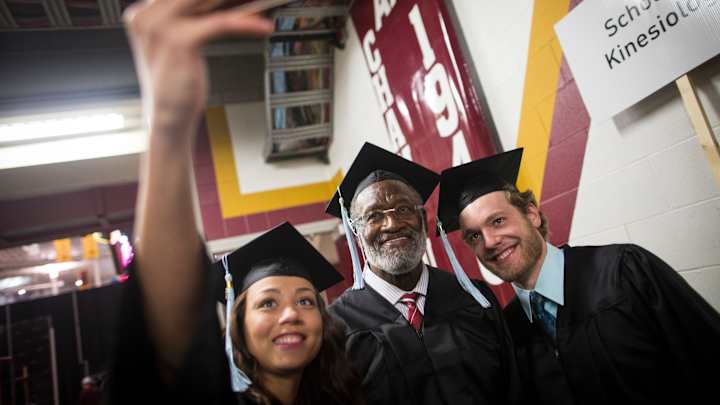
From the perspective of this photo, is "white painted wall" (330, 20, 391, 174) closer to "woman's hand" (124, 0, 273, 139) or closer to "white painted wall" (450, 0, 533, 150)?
"white painted wall" (450, 0, 533, 150)

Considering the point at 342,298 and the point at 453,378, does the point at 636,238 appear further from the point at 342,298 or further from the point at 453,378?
the point at 342,298

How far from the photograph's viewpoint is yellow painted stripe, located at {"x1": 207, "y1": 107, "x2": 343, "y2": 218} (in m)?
4.73

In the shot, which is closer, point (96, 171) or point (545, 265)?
point (545, 265)

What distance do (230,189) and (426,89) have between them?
2963mm

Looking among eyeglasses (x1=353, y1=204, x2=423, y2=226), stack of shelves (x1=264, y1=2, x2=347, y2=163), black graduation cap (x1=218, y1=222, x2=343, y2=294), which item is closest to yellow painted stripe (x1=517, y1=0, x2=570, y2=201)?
eyeglasses (x1=353, y1=204, x2=423, y2=226)

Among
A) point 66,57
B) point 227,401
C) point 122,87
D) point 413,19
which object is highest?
point 66,57

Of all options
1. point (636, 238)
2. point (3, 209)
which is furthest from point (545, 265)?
point (3, 209)

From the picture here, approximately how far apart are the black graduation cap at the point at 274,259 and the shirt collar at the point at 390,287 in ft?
0.82

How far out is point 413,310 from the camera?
162 cm

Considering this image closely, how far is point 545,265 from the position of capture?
1.53 metres

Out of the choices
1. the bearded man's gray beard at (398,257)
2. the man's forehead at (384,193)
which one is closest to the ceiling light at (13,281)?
the man's forehead at (384,193)

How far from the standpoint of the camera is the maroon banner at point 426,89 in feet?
7.79

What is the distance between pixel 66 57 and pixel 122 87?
1.70ft

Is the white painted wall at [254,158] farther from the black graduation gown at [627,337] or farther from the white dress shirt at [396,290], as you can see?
the black graduation gown at [627,337]
